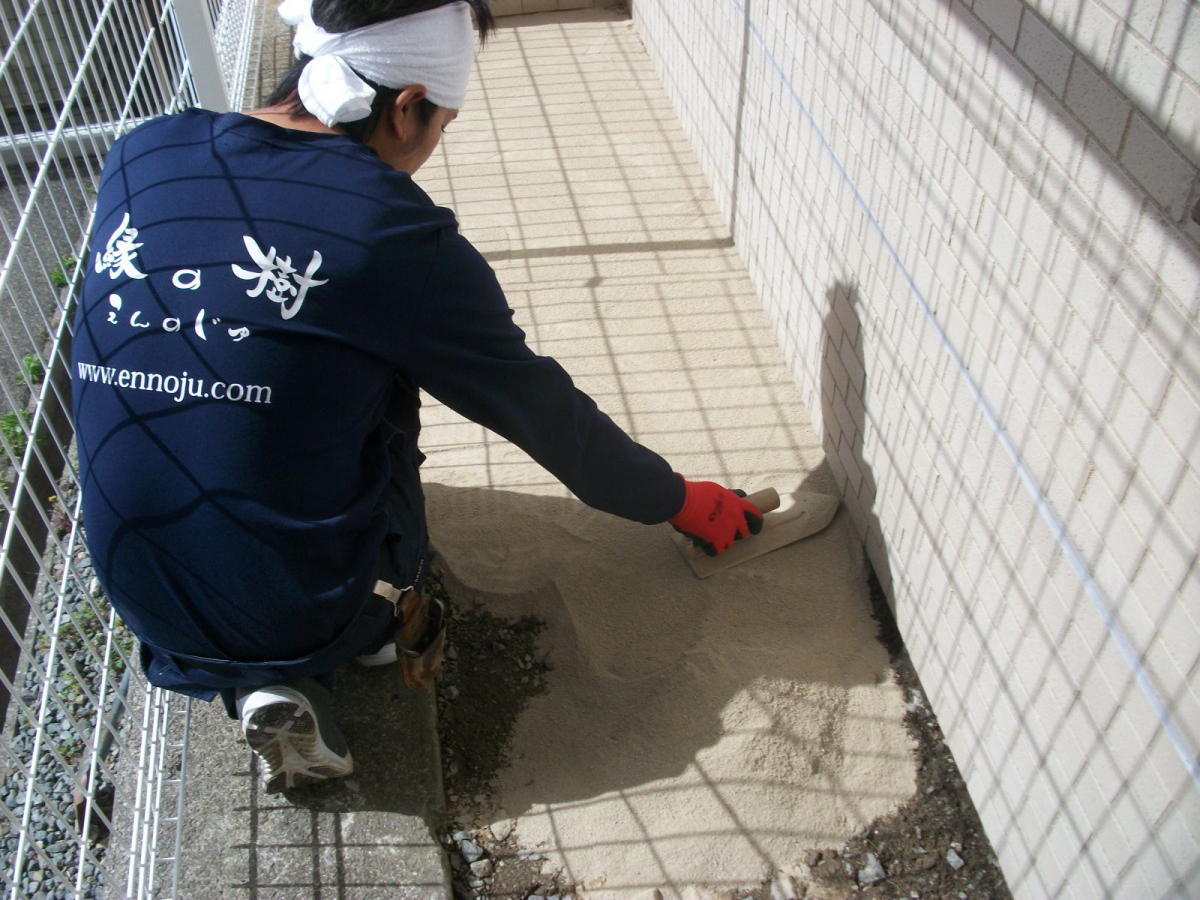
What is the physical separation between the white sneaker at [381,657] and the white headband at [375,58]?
121 centimetres

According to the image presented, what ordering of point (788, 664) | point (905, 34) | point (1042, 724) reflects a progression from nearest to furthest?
point (1042, 724), point (905, 34), point (788, 664)

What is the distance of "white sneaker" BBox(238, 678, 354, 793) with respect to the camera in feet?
6.84

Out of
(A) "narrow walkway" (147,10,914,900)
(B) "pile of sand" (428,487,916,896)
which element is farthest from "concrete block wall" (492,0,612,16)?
(B) "pile of sand" (428,487,916,896)

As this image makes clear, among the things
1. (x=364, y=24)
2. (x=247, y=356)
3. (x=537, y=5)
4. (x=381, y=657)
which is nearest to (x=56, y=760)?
(x=381, y=657)

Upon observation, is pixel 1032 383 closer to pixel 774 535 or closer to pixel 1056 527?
pixel 1056 527

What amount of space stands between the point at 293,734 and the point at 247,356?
0.79 meters

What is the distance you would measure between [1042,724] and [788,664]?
71 cm

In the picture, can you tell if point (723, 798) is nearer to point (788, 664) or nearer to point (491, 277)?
point (788, 664)

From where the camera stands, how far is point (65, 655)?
204 cm

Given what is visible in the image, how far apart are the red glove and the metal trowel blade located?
0.04 meters

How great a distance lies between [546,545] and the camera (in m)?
2.97

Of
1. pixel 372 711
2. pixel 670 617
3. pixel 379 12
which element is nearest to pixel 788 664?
pixel 670 617

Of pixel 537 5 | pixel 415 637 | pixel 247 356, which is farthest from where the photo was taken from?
pixel 537 5

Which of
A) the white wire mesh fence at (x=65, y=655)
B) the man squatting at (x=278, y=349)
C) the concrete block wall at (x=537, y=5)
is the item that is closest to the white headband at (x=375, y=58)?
the man squatting at (x=278, y=349)
